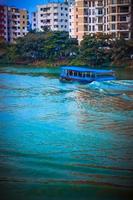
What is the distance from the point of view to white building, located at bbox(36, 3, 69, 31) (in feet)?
9.05

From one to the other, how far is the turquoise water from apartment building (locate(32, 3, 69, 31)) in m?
0.34

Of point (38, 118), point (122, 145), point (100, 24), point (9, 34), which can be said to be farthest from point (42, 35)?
point (122, 145)

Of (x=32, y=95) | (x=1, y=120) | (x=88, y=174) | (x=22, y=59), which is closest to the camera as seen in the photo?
(x=88, y=174)

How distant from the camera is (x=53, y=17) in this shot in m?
2.79

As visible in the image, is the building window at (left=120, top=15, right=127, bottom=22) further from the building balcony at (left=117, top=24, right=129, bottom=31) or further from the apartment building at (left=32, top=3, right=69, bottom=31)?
the apartment building at (left=32, top=3, right=69, bottom=31)

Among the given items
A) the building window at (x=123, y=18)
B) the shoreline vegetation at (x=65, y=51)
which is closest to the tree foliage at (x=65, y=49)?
the shoreline vegetation at (x=65, y=51)

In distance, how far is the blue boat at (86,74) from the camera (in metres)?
2.72

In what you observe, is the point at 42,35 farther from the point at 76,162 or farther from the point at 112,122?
the point at 76,162

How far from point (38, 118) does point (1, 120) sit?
0.74ft

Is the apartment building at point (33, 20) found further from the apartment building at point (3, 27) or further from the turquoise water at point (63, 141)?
the turquoise water at point (63, 141)

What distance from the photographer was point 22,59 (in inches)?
114

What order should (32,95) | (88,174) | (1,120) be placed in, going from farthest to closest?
(32,95), (1,120), (88,174)

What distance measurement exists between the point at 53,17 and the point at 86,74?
0.43 m

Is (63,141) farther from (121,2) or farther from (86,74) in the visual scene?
(121,2)
